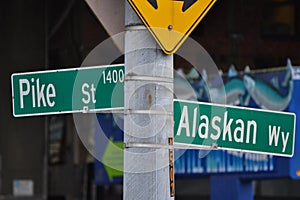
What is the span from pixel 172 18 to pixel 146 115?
1.52ft

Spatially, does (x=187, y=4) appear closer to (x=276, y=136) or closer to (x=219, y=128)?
(x=219, y=128)

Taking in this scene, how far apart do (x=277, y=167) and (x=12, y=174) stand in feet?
27.6

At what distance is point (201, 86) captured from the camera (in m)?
10.5

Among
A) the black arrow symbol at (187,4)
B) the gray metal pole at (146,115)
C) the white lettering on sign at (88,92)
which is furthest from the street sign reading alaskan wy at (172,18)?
the white lettering on sign at (88,92)

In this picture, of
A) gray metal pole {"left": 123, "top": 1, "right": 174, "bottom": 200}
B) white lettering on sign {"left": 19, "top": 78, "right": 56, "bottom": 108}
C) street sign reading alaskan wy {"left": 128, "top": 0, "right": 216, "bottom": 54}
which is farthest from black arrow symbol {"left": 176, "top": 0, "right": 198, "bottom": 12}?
white lettering on sign {"left": 19, "top": 78, "right": 56, "bottom": 108}

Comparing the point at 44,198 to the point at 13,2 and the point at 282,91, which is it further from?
the point at 282,91

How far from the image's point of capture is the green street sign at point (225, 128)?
4.62 m

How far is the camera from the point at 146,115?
415 cm

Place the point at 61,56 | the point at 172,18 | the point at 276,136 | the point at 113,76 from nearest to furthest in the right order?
the point at 172,18 → the point at 113,76 → the point at 276,136 → the point at 61,56

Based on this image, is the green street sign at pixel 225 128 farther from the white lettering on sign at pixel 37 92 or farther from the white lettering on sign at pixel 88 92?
the white lettering on sign at pixel 37 92

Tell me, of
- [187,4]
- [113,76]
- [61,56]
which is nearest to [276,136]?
[113,76]

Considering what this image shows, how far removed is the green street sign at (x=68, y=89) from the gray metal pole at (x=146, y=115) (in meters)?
0.33

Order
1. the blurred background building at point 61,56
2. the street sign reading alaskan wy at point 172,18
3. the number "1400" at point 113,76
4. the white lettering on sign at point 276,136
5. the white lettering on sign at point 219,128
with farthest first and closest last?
the blurred background building at point 61,56, the white lettering on sign at point 276,136, the white lettering on sign at point 219,128, the number "1400" at point 113,76, the street sign reading alaskan wy at point 172,18

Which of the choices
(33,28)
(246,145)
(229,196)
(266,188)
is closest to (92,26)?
(33,28)
